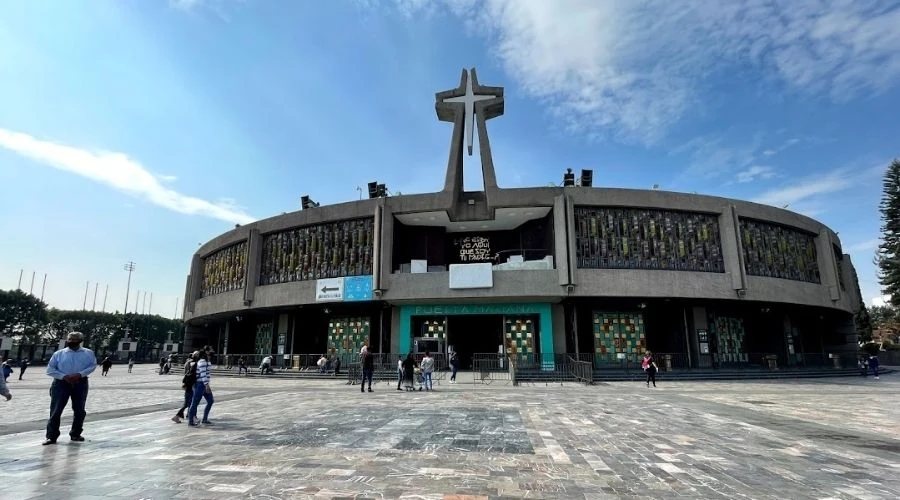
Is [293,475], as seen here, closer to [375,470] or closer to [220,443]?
[375,470]

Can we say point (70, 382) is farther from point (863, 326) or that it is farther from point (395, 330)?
Result: point (863, 326)

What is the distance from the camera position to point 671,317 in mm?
31438

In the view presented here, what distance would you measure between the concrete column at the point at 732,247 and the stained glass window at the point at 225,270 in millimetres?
35021

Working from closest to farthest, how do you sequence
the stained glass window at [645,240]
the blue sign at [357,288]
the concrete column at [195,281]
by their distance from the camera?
1. the stained glass window at [645,240]
2. the blue sign at [357,288]
3. the concrete column at [195,281]

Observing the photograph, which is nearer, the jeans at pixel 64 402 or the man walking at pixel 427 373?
the jeans at pixel 64 402

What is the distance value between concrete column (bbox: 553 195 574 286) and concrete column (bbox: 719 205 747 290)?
10.8 m

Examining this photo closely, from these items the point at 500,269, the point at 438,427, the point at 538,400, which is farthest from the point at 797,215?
the point at 438,427

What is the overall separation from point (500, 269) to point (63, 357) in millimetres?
22673

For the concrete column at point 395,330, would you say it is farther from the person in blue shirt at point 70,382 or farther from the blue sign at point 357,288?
the person in blue shirt at point 70,382

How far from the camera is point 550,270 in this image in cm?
2770

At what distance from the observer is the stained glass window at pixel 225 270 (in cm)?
3619

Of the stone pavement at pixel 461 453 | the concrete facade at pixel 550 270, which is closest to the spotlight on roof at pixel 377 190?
the concrete facade at pixel 550 270

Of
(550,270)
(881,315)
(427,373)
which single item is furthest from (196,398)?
(881,315)

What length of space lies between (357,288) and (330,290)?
2.10 m
